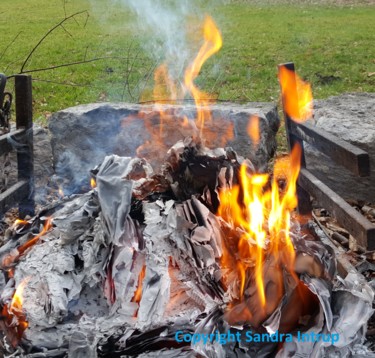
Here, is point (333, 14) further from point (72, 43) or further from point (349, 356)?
point (349, 356)

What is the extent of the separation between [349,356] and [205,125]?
2371 mm

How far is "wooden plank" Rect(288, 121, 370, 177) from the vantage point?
95.0 inches

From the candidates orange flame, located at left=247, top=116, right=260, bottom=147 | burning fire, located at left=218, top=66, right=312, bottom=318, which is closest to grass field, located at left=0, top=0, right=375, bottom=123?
orange flame, located at left=247, top=116, right=260, bottom=147

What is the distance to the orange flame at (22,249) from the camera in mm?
2779

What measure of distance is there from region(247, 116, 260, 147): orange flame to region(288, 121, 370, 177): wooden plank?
676mm

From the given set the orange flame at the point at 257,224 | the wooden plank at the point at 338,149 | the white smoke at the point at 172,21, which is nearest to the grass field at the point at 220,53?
the white smoke at the point at 172,21

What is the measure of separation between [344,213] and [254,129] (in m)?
1.59

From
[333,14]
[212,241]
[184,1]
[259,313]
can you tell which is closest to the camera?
[259,313]

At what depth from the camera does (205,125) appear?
13.7 ft

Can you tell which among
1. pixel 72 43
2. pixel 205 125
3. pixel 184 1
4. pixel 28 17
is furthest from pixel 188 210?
pixel 28 17

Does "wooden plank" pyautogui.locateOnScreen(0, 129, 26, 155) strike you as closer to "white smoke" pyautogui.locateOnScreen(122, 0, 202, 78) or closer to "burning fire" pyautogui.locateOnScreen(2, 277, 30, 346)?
"burning fire" pyautogui.locateOnScreen(2, 277, 30, 346)

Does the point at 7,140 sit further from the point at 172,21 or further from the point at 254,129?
the point at 172,21

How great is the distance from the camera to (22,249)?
289 cm

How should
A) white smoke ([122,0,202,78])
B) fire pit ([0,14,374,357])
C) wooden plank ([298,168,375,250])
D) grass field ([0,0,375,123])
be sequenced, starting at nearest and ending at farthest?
fire pit ([0,14,374,357]) < wooden plank ([298,168,375,250]) < white smoke ([122,0,202,78]) < grass field ([0,0,375,123])
